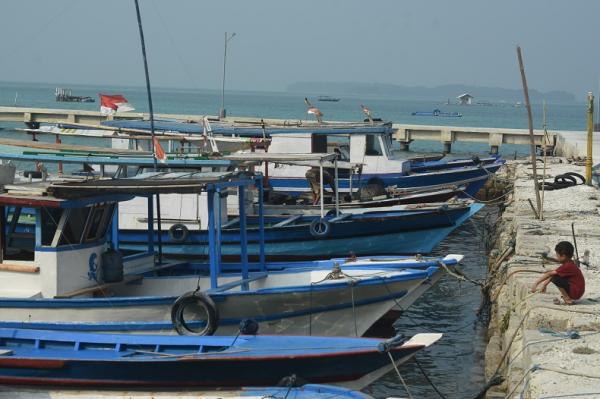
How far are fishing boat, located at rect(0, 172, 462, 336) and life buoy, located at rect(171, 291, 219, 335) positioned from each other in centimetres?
1

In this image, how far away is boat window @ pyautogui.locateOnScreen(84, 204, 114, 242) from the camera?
1252 cm

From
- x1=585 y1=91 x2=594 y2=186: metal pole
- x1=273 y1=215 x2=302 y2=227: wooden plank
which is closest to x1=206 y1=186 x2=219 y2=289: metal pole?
x1=273 y1=215 x2=302 y2=227: wooden plank

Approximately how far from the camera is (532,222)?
1878 cm

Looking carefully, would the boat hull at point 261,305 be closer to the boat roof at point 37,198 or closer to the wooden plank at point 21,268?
the wooden plank at point 21,268

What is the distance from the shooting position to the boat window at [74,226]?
12.2 m

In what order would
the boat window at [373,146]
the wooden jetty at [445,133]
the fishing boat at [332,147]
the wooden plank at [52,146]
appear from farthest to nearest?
the wooden jetty at [445,133] → the boat window at [373,146] → the fishing boat at [332,147] → the wooden plank at [52,146]

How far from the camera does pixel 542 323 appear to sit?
1079 centimetres

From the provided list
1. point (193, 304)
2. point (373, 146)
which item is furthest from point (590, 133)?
point (193, 304)

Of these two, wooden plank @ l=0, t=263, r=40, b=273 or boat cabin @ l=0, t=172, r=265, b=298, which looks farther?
wooden plank @ l=0, t=263, r=40, b=273

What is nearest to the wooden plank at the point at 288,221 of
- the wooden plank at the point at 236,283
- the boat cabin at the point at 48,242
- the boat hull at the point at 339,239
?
the boat hull at the point at 339,239

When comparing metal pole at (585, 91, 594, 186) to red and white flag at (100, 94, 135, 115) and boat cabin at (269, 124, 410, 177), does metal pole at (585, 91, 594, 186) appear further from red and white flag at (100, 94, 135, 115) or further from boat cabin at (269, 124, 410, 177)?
red and white flag at (100, 94, 135, 115)

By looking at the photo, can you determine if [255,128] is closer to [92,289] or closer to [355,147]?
[355,147]

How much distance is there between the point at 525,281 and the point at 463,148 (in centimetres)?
5960

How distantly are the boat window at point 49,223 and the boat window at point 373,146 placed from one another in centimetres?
1596
